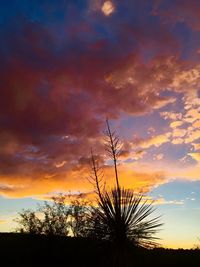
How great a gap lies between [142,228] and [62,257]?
4577 mm

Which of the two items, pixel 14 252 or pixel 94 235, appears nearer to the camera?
pixel 94 235

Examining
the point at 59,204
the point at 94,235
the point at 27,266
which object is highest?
the point at 59,204

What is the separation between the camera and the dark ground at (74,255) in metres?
13.1

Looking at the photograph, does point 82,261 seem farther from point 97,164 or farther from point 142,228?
point 97,164

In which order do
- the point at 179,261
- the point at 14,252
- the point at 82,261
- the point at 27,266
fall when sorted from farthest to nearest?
the point at 179,261
the point at 14,252
the point at 27,266
the point at 82,261

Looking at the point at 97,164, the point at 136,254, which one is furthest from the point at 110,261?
the point at 97,164

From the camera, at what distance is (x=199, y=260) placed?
66.0 feet

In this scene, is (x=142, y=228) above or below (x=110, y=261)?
above

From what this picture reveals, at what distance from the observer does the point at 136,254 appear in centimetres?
1317

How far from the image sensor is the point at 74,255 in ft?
52.5

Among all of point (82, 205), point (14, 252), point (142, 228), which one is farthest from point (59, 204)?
point (142, 228)

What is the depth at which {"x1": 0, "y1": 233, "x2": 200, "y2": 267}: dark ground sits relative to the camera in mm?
13148

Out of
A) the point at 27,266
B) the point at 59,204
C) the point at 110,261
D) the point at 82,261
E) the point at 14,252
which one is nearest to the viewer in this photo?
the point at 110,261

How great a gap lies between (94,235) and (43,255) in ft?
14.2
